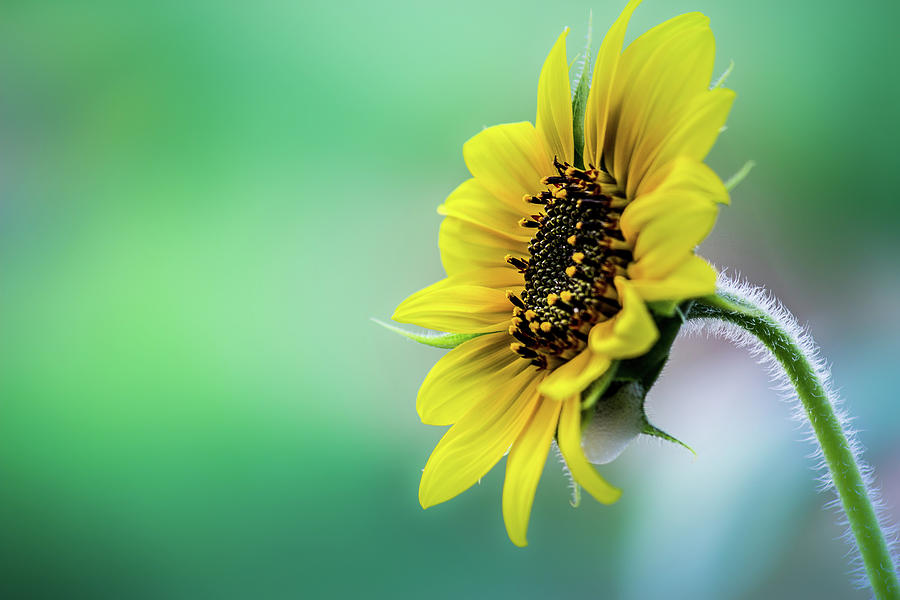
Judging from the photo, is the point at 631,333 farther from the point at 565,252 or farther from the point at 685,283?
the point at 565,252

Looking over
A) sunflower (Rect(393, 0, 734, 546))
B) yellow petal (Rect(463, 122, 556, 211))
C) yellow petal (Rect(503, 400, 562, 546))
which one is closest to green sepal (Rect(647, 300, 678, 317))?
sunflower (Rect(393, 0, 734, 546))

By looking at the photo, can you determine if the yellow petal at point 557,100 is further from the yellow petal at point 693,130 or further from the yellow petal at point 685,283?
the yellow petal at point 685,283

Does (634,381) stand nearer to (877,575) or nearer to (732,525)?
(877,575)

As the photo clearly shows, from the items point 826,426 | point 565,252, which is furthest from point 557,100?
point 826,426

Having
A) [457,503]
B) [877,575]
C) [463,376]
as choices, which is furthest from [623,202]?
[457,503]

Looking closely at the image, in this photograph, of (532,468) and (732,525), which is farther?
(732,525)

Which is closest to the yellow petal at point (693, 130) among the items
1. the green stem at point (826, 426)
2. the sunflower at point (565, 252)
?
the sunflower at point (565, 252)
